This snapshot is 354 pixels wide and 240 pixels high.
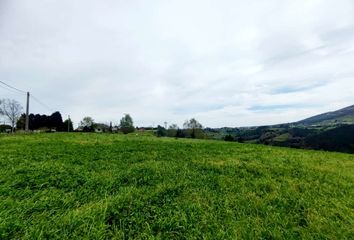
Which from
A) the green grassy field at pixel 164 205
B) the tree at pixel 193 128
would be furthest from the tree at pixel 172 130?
the green grassy field at pixel 164 205

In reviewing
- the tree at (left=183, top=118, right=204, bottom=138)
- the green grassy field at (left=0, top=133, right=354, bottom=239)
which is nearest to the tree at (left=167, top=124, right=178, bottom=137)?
A: the tree at (left=183, top=118, right=204, bottom=138)

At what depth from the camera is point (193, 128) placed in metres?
87.2

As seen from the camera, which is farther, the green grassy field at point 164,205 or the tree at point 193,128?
the tree at point 193,128

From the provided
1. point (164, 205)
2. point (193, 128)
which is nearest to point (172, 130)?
point (193, 128)

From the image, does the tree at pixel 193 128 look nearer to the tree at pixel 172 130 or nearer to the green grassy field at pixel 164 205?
the tree at pixel 172 130

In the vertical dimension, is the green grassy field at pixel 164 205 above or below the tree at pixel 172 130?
below

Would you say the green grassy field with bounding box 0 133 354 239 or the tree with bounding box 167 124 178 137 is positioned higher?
the tree with bounding box 167 124 178 137

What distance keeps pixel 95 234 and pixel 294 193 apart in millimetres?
5047

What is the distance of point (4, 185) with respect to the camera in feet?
16.5

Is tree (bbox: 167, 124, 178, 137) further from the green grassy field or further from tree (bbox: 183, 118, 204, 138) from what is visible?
the green grassy field

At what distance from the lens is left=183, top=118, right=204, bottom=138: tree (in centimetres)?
8224

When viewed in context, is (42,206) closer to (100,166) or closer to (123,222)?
(123,222)

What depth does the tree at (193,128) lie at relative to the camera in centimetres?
8224

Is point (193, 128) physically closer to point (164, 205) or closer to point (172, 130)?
point (172, 130)
